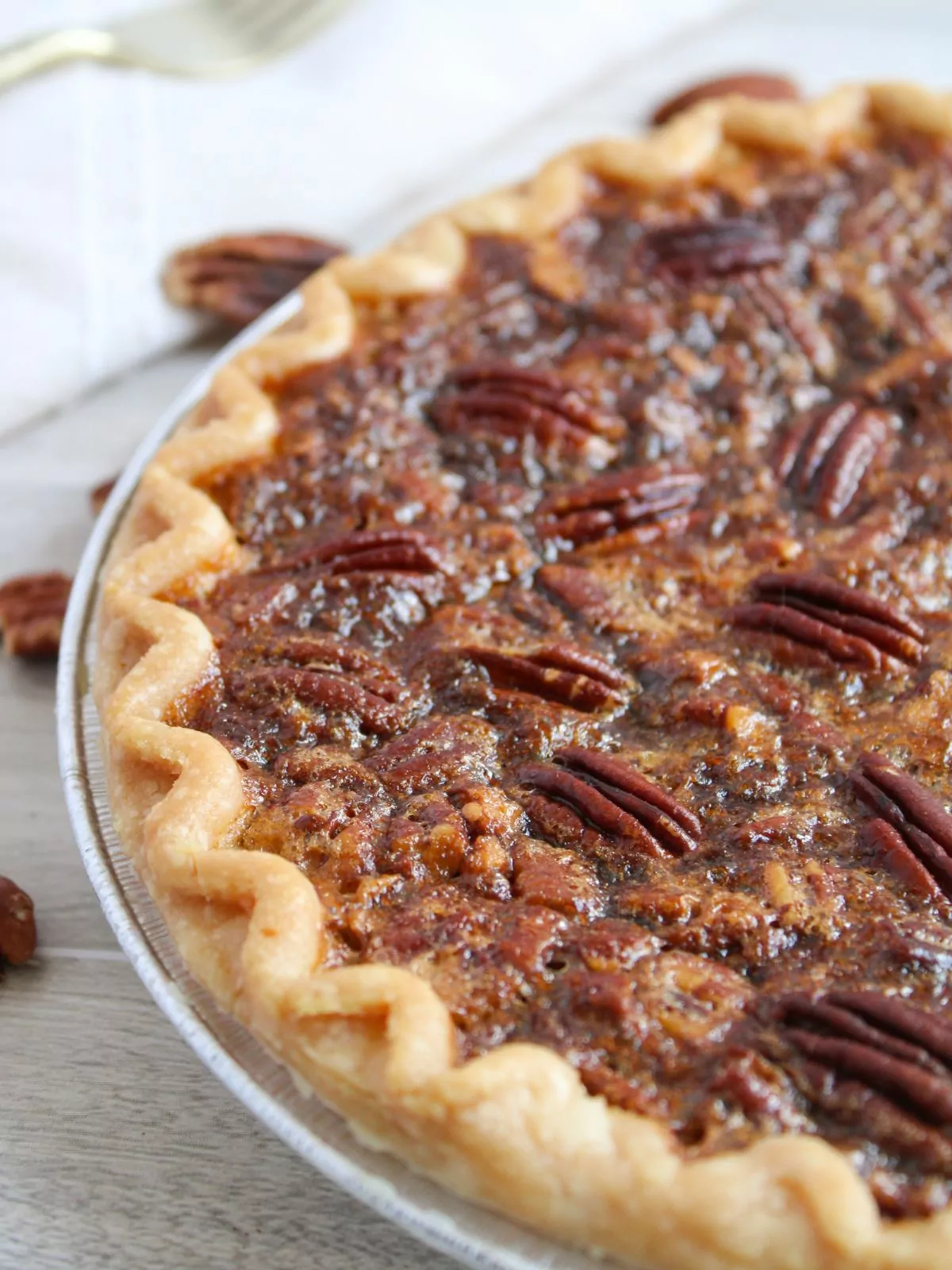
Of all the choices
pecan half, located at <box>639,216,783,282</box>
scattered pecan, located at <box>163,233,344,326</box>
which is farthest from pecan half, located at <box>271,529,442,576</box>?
scattered pecan, located at <box>163,233,344,326</box>

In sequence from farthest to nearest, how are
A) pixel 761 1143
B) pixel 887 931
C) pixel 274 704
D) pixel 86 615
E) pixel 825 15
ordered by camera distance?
pixel 825 15 → pixel 86 615 → pixel 274 704 → pixel 887 931 → pixel 761 1143

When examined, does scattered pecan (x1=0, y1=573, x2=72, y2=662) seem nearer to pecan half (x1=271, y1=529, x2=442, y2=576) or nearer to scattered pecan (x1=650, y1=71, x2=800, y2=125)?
pecan half (x1=271, y1=529, x2=442, y2=576)

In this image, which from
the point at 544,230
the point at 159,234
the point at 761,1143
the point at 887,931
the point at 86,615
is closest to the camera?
the point at 761,1143

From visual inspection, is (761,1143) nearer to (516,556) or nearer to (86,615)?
(516,556)

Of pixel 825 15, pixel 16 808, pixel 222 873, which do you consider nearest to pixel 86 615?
pixel 16 808

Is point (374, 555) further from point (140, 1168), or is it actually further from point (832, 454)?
point (140, 1168)

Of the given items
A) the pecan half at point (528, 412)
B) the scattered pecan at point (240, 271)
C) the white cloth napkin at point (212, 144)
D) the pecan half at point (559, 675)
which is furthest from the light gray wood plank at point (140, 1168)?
the scattered pecan at point (240, 271)
